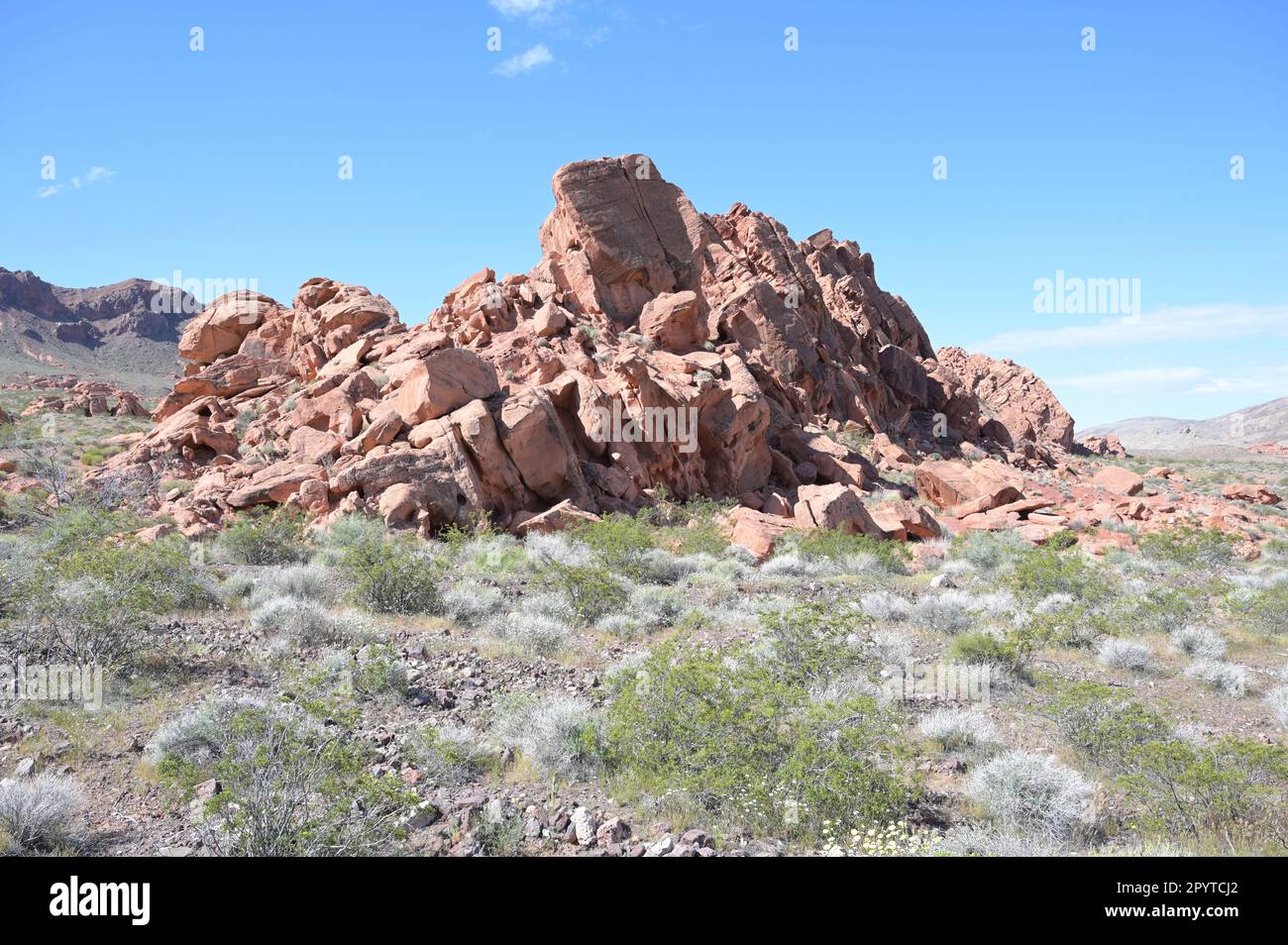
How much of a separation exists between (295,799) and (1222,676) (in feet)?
31.6

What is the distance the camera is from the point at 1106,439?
68.6 meters

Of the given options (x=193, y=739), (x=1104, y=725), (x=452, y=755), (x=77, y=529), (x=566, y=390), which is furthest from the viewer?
(x=566, y=390)

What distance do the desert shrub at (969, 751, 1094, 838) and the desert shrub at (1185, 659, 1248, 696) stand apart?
13.3ft

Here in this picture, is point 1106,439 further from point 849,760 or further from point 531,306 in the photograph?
point 849,760

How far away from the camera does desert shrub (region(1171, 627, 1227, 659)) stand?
29.9 feet

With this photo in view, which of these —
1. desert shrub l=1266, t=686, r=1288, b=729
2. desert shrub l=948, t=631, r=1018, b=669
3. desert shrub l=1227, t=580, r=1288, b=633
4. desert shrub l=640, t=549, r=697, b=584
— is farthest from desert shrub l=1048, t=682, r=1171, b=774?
desert shrub l=640, t=549, r=697, b=584

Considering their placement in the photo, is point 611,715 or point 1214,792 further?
point 611,715

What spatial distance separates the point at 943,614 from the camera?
10508 millimetres

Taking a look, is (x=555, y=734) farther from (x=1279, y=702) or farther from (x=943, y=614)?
(x=1279, y=702)

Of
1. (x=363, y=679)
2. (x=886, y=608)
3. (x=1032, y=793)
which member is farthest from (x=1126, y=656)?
(x=363, y=679)

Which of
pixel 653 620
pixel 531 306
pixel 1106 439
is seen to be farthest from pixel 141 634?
pixel 1106 439

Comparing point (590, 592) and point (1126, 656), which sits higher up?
point (590, 592)

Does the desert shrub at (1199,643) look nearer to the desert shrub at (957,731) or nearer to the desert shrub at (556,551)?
the desert shrub at (957,731)
